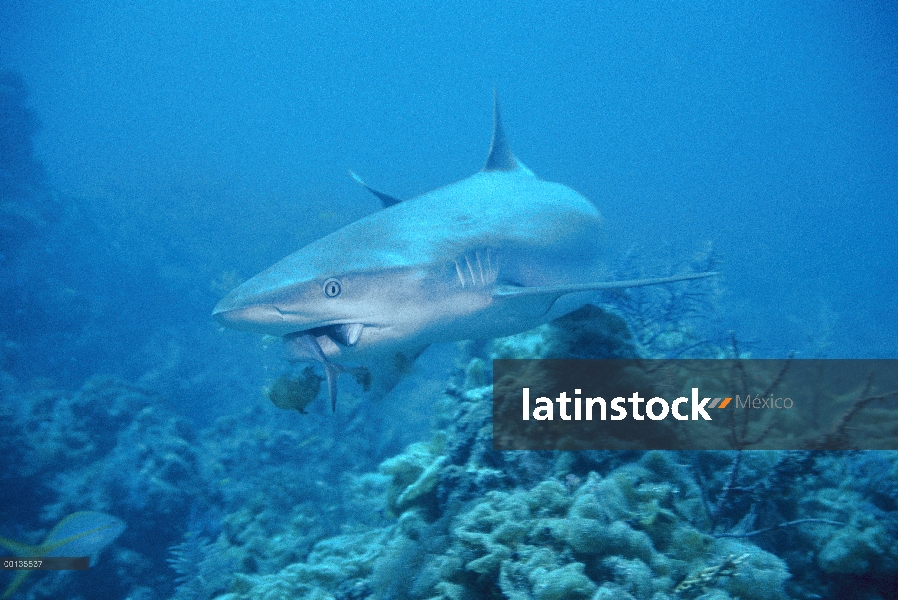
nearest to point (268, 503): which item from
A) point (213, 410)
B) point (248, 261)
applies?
point (213, 410)

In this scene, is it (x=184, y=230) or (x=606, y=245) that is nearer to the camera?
(x=606, y=245)

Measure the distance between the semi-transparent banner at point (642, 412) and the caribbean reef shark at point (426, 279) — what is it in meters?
0.49

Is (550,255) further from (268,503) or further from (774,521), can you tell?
(268,503)

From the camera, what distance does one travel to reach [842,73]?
9294 cm

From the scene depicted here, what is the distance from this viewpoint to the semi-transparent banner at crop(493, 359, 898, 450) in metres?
2.91

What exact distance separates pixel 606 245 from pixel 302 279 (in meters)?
3.00

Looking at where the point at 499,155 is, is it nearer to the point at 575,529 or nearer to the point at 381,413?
the point at 575,529

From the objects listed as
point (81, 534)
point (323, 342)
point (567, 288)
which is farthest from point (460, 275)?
point (81, 534)

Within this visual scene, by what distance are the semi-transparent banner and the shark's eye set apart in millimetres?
1615

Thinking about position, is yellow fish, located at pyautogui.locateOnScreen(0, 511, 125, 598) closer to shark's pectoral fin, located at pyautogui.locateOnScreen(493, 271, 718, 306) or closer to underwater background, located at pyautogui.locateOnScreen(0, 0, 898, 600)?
underwater background, located at pyautogui.locateOnScreen(0, 0, 898, 600)

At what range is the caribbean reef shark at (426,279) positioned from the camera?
7.36ft

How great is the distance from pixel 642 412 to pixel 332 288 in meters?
2.36

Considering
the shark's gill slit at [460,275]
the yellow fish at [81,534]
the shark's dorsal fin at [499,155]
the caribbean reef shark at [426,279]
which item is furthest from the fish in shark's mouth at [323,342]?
the yellow fish at [81,534]

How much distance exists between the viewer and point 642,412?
306 centimetres
